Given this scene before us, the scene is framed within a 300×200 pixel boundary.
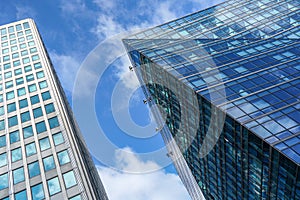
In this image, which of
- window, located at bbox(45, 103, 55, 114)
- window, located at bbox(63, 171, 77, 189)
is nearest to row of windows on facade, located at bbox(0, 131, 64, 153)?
window, located at bbox(45, 103, 55, 114)

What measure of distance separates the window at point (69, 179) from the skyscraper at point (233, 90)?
16.1 meters

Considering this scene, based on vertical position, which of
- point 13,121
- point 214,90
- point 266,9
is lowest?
point 13,121

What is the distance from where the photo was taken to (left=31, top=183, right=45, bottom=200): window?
32.4 m

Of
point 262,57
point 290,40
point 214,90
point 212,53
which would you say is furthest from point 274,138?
point 290,40

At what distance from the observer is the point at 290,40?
49.6 metres

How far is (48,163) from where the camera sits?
118 ft

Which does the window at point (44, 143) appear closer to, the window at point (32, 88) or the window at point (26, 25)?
the window at point (32, 88)

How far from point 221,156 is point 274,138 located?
12172mm

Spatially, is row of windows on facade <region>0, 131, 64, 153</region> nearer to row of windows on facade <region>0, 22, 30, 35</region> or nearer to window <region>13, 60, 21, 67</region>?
window <region>13, 60, 21, 67</region>

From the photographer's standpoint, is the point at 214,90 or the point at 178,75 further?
the point at 178,75

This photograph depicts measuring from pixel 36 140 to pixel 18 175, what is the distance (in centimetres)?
513

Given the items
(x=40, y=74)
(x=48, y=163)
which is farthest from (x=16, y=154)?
(x=40, y=74)

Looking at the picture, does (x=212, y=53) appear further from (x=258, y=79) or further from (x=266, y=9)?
(x=266, y=9)

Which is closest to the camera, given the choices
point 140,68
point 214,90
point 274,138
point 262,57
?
point 274,138
